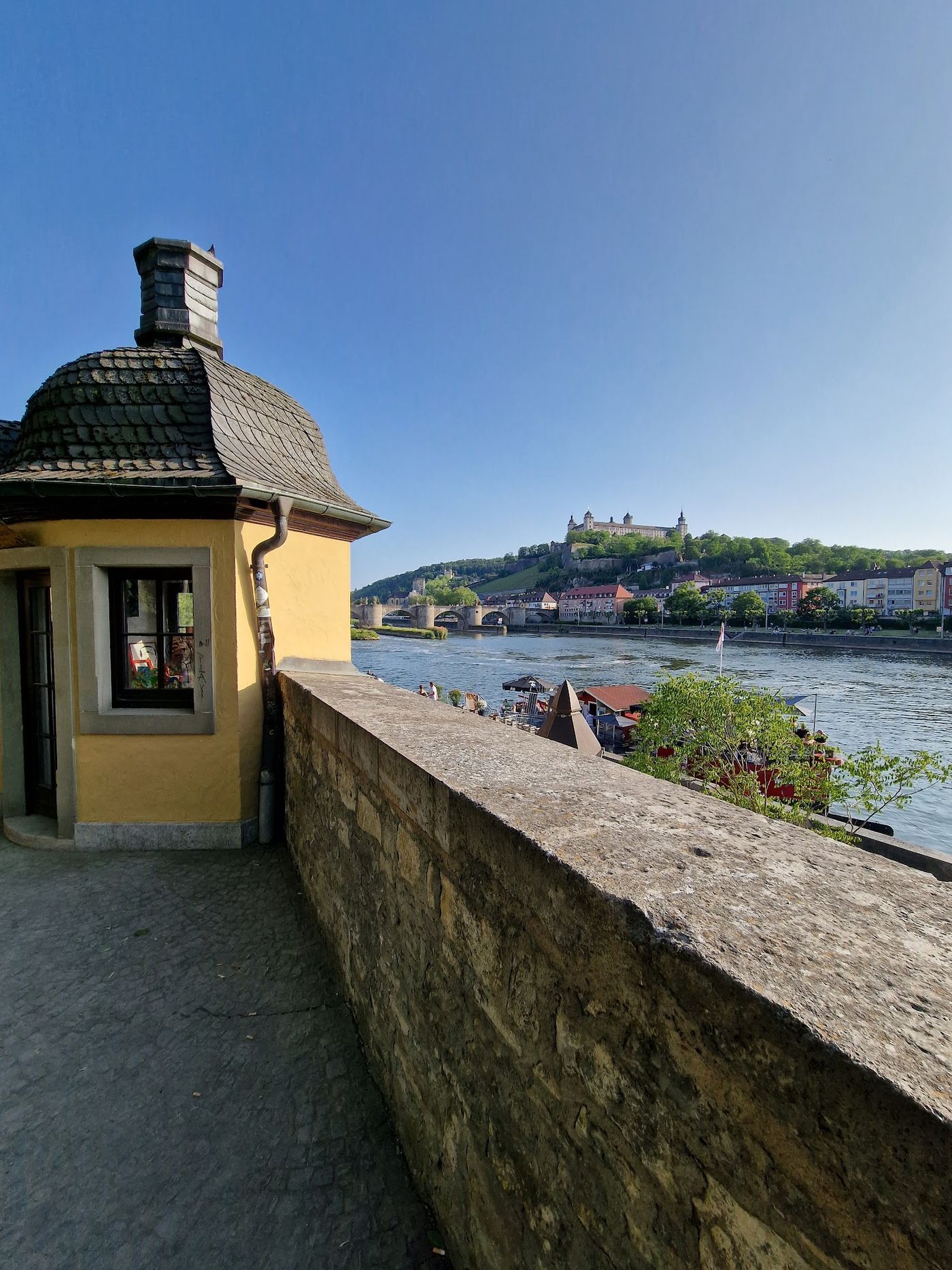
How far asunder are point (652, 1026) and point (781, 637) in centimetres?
7907

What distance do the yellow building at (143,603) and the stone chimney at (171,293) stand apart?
101cm

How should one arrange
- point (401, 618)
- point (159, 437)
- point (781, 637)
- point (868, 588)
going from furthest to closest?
point (401, 618)
point (868, 588)
point (781, 637)
point (159, 437)

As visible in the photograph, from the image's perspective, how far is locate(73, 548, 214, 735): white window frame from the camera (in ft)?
15.1

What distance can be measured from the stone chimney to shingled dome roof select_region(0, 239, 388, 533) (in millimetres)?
45

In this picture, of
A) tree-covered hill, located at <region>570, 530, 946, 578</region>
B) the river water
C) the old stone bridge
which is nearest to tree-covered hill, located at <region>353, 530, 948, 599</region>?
tree-covered hill, located at <region>570, 530, 946, 578</region>

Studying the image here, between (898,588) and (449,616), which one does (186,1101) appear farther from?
(449,616)

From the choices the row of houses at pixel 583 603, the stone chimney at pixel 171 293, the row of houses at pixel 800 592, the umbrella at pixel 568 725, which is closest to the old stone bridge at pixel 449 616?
the row of houses at pixel 583 603

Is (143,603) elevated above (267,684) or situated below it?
above

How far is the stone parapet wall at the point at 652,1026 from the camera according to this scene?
2.30ft

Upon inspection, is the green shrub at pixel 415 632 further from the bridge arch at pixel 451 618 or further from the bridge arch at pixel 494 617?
the bridge arch at pixel 494 617

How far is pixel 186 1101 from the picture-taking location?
246 cm

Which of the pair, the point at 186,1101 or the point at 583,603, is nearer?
the point at 186,1101

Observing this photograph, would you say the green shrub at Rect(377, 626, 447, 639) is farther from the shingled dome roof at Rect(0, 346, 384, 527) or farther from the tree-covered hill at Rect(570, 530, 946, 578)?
the shingled dome roof at Rect(0, 346, 384, 527)

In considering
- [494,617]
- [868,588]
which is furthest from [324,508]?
[868,588]
